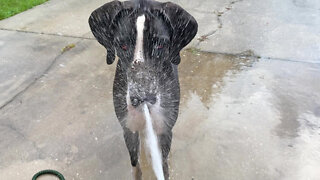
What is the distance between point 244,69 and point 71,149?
2281 mm

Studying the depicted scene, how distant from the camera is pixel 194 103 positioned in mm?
3795

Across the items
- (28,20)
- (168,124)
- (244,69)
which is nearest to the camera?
(168,124)

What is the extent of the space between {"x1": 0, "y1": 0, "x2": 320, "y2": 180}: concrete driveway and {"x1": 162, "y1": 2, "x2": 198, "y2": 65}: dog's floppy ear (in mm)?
1116

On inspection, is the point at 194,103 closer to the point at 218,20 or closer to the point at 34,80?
the point at 34,80

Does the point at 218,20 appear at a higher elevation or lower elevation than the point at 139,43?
lower

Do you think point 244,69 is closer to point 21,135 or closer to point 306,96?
point 306,96

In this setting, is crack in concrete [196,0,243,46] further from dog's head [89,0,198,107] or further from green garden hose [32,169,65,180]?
dog's head [89,0,198,107]

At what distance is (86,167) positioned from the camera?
3.01 metres

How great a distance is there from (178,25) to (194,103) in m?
1.71

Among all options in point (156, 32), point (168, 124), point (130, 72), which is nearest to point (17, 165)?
point (168, 124)

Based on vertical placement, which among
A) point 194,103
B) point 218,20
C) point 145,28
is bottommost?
point 218,20

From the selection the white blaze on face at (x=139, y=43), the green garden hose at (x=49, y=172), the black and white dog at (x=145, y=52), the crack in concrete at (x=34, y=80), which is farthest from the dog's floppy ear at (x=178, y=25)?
the crack in concrete at (x=34, y=80)

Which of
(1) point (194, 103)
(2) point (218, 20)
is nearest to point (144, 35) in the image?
(1) point (194, 103)

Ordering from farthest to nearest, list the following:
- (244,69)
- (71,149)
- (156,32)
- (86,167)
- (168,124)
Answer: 1. (244,69)
2. (71,149)
3. (86,167)
4. (168,124)
5. (156,32)
